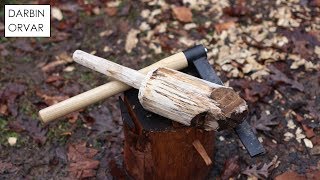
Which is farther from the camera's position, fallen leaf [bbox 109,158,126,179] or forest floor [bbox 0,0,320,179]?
forest floor [bbox 0,0,320,179]

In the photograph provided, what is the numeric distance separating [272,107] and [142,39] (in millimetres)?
1644

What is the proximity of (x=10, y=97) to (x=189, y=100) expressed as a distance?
89.9 inches

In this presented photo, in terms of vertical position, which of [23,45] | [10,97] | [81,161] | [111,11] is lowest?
[81,161]

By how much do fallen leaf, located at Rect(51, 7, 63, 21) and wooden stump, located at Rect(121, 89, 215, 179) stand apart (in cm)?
237

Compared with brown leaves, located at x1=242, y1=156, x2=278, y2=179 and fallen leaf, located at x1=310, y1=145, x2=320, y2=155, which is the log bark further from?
fallen leaf, located at x1=310, y1=145, x2=320, y2=155

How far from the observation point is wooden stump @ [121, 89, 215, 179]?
2.87 m

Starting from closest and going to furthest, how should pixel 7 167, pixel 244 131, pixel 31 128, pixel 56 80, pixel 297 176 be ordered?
1. pixel 244 131
2. pixel 297 176
3. pixel 7 167
4. pixel 31 128
5. pixel 56 80

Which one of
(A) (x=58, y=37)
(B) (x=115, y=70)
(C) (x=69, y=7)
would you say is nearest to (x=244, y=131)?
(B) (x=115, y=70)

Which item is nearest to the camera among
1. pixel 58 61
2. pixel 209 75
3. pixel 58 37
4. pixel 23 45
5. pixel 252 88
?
pixel 209 75

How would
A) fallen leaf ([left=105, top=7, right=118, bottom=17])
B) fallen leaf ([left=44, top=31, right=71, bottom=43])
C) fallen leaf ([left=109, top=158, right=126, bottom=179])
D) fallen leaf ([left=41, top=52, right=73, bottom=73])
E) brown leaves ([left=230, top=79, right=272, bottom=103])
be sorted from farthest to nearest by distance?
fallen leaf ([left=105, top=7, right=118, bottom=17])
fallen leaf ([left=44, top=31, right=71, bottom=43])
fallen leaf ([left=41, top=52, right=73, bottom=73])
brown leaves ([left=230, top=79, right=272, bottom=103])
fallen leaf ([left=109, top=158, right=126, bottom=179])

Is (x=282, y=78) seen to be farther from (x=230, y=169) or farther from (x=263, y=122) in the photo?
(x=230, y=169)

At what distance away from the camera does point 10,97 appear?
425 centimetres

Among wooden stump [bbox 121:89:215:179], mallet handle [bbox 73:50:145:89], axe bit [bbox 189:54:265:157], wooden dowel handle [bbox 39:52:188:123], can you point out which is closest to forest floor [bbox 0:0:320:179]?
wooden stump [bbox 121:89:215:179]

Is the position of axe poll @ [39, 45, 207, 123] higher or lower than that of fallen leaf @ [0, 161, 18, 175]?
higher
